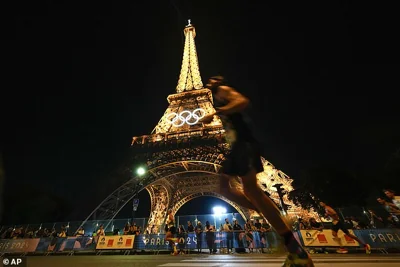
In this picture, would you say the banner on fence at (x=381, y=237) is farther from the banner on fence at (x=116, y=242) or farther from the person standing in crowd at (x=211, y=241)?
the banner on fence at (x=116, y=242)

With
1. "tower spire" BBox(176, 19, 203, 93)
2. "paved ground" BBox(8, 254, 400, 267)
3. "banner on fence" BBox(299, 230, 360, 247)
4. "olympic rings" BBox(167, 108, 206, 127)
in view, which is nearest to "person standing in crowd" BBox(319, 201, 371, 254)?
"banner on fence" BBox(299, 230, 360, 247)

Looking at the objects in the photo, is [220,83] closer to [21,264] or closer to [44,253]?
[21,264]

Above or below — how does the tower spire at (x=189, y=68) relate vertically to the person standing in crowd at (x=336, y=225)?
above

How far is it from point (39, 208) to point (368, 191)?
154 feet

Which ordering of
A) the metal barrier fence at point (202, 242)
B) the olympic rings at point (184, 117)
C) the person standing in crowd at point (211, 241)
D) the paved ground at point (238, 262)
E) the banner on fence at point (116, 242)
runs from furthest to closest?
the olympic rings at point (184, 117) < the banner on fence at point (116, 242) < the person standing in crowd at point (211, 241) < the metal barrier fence at point (202, 242) < the paved ground at point (238, 262)

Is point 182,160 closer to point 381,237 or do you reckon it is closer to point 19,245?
point 19,245

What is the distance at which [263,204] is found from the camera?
2.59 metres

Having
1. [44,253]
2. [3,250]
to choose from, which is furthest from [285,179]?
[3,250]

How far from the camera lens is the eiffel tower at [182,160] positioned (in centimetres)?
2575

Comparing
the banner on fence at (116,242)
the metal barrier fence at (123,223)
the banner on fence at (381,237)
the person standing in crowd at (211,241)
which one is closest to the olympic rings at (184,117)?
the metal barrier fence at (123,223)

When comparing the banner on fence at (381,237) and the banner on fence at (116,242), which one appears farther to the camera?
the banner on fence at (116,242)

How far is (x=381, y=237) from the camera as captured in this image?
8.81 metres

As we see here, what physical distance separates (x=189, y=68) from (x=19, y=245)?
3572cm

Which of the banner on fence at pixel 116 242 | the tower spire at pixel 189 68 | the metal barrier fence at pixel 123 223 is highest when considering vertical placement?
the tower spire at pixel 189 68
